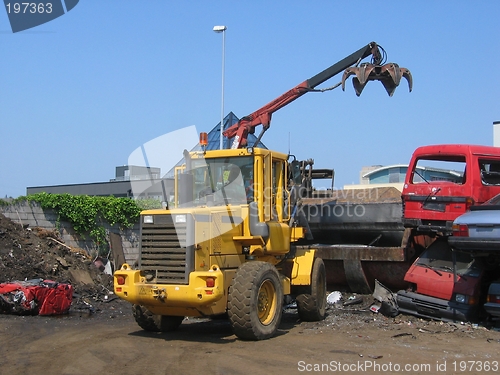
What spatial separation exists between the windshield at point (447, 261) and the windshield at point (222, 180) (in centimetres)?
382

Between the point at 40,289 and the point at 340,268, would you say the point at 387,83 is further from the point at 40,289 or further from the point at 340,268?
the point at 40,289

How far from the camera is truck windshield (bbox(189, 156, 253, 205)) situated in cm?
966

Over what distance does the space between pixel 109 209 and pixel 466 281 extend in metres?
10.3

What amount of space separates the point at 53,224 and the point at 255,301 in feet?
28.9

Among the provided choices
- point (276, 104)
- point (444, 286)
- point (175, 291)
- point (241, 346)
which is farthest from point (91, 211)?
point (444, 286)

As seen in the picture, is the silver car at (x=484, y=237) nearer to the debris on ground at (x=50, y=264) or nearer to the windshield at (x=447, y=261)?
Answer: the windshield at (x=447, y=261)

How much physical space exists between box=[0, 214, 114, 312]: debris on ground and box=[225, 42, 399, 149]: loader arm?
4.58m

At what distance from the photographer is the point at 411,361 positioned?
757 cm

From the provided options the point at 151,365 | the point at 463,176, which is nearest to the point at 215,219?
the point at 151,365

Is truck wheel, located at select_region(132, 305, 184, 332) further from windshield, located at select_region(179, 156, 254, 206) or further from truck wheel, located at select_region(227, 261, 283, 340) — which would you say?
windshield, located at select_region(179, 156, 254, 206)

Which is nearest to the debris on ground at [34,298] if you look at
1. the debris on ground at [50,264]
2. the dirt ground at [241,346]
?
the dirt ground at [241,346]

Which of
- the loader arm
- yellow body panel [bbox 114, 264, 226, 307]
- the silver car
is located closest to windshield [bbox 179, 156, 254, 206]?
yellow body panel [bbox 114, 264, 226, 307]

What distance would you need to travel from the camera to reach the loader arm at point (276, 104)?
1172cm

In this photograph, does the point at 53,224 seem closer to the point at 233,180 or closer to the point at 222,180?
the point at 222,180
